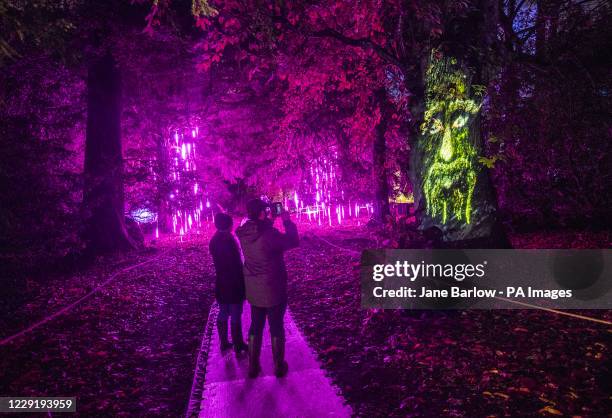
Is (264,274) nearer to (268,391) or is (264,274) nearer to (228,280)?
(228,280)

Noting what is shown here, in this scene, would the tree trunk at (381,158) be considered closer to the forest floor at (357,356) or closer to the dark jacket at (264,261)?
the forest floor at (357,356)

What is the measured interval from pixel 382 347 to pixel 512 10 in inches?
429

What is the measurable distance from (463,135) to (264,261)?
395 cm

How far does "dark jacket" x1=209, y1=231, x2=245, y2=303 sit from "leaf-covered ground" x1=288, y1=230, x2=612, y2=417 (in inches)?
62.1

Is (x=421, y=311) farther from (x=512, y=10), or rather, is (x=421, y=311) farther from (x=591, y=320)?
(x=512, y=10)

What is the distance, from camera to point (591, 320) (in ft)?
16.9

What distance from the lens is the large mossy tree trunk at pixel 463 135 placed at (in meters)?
6.31

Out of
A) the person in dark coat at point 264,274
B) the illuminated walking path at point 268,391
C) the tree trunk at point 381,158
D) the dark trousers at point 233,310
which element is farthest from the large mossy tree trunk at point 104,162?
the person in dark coat at point 264,274

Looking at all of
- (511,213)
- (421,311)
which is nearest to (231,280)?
(421,311)

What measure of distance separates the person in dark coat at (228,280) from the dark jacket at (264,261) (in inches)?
37.1

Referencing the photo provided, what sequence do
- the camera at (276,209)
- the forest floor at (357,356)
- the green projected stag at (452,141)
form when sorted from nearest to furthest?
the forest floor at (357,356) < the camera at (276,209) < the green projected stag at (452,141)

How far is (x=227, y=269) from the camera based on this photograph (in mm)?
5840

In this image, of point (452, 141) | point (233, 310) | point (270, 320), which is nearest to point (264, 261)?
point (270, 320)

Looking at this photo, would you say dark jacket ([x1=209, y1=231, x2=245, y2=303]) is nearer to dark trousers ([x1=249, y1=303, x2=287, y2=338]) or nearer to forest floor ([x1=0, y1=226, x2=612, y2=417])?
dark trousers ([x1=249, y1=303, x2=287, y2=338])
